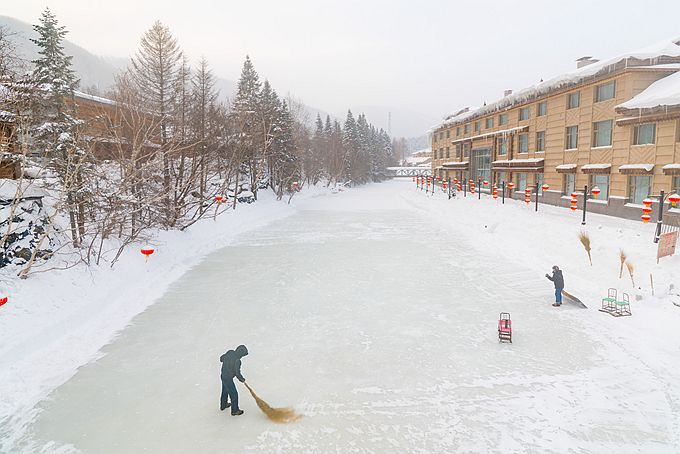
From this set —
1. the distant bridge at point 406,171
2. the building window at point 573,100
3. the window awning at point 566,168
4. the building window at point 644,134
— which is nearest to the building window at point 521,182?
the window awning at point 566,168

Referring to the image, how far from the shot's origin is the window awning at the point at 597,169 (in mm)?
20484

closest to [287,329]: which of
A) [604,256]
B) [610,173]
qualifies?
[604,256]

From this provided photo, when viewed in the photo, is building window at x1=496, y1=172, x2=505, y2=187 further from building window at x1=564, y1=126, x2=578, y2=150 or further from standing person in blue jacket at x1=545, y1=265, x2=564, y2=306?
standing person in blue jacket at x1=545, y1=265, x2=564, y2=306

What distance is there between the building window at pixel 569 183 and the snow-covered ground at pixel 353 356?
36.1 feet

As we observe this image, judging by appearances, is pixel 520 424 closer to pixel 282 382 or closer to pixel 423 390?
pixel 423 390

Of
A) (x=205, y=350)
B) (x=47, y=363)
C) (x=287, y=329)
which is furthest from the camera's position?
(x=287, y=329)

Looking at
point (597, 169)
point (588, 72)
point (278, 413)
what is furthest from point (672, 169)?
point (278, 413)

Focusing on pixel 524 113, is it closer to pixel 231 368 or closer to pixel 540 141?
pixel 540 141

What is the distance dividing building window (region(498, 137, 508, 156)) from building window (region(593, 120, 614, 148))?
1267cm

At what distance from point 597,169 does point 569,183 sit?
3844 mm

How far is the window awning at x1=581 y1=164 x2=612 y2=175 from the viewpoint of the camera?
2048cm

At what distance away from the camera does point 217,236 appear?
22.5 m

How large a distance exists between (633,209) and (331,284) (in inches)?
623

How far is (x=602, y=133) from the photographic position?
21656mm
